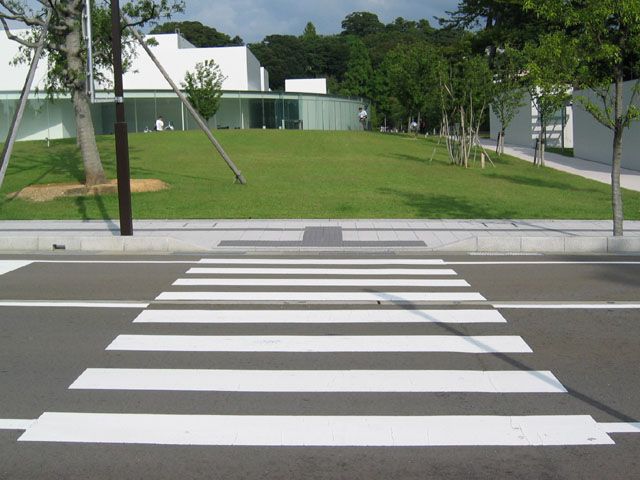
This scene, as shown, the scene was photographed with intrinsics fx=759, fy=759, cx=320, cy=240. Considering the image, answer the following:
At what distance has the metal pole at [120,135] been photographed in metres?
15.2

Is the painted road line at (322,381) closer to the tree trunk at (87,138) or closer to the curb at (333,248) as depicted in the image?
the curb at (333,248)

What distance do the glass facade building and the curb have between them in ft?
120

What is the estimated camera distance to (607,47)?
14383 millimetres

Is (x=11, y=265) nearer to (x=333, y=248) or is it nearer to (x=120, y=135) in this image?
(x=120, y=135)

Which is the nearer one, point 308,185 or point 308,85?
point 308,185

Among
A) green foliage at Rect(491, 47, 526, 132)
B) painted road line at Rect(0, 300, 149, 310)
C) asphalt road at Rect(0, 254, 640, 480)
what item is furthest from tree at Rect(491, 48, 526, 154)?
painted road line at Rect(0, 300, 149, 310)

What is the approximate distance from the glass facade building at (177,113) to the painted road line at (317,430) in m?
46.7

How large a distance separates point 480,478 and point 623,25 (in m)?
12.5

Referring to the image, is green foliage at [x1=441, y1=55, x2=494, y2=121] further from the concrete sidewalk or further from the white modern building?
Result: the white modern building

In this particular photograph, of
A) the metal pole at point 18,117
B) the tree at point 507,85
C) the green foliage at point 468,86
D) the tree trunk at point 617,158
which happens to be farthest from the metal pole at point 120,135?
the tree at point 507,85

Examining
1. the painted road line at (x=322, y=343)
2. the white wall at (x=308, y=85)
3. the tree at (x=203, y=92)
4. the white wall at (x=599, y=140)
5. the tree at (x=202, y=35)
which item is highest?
the tree at (x=202, y=35)

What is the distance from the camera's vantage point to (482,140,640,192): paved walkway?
1105 inches

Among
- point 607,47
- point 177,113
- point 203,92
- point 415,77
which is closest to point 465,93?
point 415,77

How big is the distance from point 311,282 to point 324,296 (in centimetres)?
107
